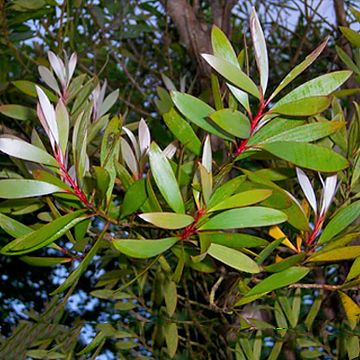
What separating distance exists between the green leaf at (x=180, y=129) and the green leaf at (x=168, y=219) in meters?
0.09

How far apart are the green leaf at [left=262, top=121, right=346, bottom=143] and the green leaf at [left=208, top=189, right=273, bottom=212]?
6cm

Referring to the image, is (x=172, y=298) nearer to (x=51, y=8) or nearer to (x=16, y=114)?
(x=16, y=114)

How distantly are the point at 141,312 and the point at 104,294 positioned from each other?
8 centimetres

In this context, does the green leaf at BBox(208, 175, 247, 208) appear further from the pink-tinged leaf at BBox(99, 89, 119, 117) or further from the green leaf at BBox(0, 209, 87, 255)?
the pink-tinged leaf at BBox(99, 89, 119, 117)

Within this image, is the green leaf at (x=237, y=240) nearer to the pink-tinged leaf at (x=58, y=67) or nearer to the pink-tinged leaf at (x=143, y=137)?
the pink-tinged leaf at (x=143, y=137)

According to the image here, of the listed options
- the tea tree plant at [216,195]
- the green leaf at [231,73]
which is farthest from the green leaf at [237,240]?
the green leaf at [231,73]

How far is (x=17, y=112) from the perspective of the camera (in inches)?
23.4

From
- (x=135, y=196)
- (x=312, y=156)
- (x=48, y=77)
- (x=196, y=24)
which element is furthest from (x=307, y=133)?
(x=196, y=24)

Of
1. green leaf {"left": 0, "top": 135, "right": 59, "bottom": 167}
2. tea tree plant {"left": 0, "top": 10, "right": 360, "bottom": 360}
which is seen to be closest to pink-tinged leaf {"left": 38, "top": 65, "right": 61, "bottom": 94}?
tea tree plant {"left": 0, "top": 10, "right": 360, "bottom": 360}

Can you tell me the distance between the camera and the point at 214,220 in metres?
0.35

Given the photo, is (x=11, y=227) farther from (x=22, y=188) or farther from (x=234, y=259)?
(x=234, y=259)

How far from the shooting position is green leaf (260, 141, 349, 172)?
354mm

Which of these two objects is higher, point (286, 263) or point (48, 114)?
point (48, 114)

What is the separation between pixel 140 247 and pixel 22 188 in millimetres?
93
